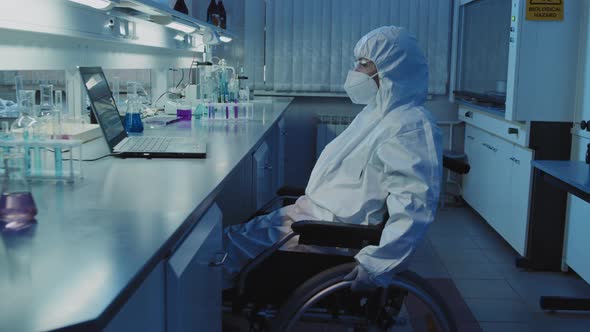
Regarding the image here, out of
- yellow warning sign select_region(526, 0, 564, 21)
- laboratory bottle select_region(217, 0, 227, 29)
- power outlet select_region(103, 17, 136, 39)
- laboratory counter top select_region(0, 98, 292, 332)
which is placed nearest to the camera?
laboratory counter top select_region(0, 98, 292, 332)

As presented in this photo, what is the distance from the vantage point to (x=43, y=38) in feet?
7.81

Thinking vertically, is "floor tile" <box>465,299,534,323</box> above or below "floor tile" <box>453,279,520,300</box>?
below

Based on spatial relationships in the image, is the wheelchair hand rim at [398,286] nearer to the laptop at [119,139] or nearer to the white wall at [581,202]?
the laptop at [119,139]

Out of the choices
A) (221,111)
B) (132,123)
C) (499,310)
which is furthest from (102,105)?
(499,310)

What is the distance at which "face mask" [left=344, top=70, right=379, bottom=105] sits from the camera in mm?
2141

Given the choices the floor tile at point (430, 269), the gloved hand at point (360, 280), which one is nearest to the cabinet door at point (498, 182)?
the floor tile at point (430, 269)

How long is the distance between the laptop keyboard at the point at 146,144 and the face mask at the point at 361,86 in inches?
26.8

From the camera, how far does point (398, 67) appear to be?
1.99m

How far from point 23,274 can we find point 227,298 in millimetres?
1061

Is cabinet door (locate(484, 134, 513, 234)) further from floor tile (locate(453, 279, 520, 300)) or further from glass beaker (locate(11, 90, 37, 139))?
glass beaker (locate(11, 90, 37, 139))

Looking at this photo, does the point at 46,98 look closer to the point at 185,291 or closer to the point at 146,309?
the point at 185,291

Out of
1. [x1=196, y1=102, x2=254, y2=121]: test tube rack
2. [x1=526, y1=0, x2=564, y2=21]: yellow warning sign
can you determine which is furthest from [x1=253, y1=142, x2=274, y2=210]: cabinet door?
[x1=526, y1=0, x2=564, y2=21]: yellow warning sign

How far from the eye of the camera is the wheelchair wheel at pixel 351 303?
1725mm

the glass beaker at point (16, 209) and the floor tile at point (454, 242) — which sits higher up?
the glass beaker at point (16, 209)
